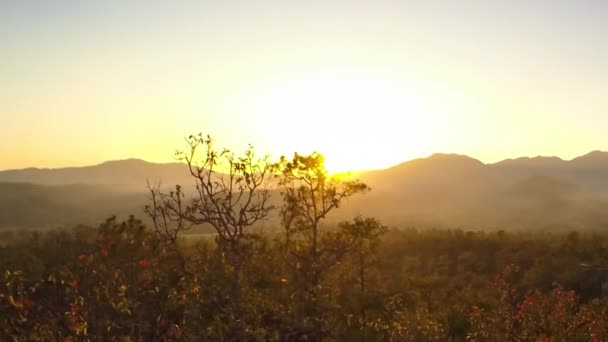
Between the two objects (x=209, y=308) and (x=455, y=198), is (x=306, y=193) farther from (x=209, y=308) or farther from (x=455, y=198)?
(x=455, y=198)

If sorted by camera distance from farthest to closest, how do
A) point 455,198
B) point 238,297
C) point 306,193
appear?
1. point 455,198
2. point 306,193
3. point 238,297

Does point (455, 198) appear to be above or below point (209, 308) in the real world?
below

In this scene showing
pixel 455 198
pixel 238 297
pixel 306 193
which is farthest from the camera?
pixel 455 198

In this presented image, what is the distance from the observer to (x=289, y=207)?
15.3 metres

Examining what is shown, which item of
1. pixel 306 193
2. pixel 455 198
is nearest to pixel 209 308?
pixel 306 193

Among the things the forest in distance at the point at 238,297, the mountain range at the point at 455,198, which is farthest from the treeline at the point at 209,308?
the mountain range at the point at 455,198

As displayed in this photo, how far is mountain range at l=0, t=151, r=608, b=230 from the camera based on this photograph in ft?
281

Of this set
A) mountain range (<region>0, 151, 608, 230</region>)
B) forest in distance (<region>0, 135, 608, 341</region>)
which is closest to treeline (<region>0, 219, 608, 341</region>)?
forest in distance (<region>0, 135, 608, 341</region>)

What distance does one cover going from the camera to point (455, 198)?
118 m

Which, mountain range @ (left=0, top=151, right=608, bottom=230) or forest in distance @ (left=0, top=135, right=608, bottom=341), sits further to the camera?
mountain range @ (left=0, top=151, right=608, bottom=230)

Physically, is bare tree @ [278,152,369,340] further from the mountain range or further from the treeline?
the mountain range

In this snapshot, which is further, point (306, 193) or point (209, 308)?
point (306, 193)

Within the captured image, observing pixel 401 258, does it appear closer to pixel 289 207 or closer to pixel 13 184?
pixel 289 207

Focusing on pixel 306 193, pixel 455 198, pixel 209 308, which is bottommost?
pixel 455 198
